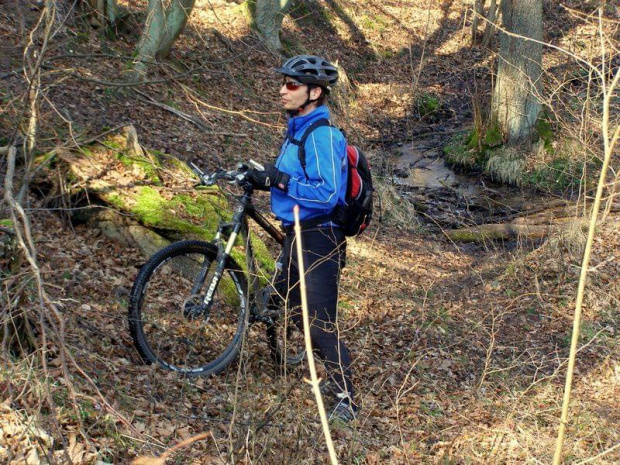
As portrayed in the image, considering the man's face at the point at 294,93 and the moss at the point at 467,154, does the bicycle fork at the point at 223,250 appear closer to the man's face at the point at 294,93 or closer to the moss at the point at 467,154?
the man's face at the point at 294,93

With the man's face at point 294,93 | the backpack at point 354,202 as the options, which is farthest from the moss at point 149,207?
the man's face at point 294,93

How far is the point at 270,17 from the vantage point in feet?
54.1

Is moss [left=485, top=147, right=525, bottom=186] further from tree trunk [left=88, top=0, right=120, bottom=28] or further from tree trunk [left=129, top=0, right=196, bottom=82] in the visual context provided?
tree trunk [left=88, top=0, right=120, bottom=28]

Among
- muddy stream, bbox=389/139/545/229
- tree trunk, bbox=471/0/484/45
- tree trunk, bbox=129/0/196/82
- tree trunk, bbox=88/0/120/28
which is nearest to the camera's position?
tree trunk, bbox=129/0/196/82

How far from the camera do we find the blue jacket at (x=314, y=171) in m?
4.58

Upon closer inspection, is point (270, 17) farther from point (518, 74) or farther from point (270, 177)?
point (270, 177)

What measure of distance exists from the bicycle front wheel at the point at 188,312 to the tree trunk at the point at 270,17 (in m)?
12.0

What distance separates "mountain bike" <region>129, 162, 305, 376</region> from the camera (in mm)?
4859

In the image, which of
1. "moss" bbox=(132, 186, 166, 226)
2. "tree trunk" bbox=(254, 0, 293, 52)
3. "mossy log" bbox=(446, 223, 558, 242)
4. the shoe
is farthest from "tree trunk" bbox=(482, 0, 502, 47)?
the shoe

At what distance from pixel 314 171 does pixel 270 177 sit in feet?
0.95

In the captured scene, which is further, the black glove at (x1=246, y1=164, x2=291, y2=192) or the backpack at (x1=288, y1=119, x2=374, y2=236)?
the backpack at (x1=288, y1=119, x2=374, y2=236)

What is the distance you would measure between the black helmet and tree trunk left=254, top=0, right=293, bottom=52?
12052 mm

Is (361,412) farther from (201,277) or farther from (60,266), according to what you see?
(60,266)

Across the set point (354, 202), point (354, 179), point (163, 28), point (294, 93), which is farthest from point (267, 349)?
point (163, 28)
